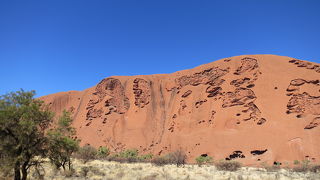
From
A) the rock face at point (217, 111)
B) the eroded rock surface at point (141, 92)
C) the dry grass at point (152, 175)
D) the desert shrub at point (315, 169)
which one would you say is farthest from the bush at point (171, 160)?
the eroded rock surface at point (141, 92)

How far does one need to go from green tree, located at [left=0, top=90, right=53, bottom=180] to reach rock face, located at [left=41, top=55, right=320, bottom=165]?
3692 centimetres

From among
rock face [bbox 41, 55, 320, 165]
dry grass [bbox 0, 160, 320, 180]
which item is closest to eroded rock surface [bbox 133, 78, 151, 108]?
rock face [bbox 41, 55, 320, 165]

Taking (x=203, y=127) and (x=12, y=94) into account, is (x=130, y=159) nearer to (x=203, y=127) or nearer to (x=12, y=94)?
(x=203, y=127)

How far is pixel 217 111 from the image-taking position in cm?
5403

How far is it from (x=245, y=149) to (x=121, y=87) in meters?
37.3

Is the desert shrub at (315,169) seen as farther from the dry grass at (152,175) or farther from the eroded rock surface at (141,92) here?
the eroded rock surface at (141,92)

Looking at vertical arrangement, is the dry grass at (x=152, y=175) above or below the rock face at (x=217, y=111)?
below

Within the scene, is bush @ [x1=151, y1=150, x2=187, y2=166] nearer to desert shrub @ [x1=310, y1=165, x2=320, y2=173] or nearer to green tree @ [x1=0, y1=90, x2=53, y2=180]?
desert shrub @ [x1=310, y1=165, x2=320, y2=173]

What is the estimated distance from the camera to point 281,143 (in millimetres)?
42594

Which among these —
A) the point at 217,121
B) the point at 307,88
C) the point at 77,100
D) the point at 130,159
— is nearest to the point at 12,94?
the point at 130,159

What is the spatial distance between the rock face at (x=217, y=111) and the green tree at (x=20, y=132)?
1453 inches

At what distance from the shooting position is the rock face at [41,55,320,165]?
44219 mm

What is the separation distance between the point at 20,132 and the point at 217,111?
1825 inches

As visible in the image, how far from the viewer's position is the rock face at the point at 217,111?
44219mm
